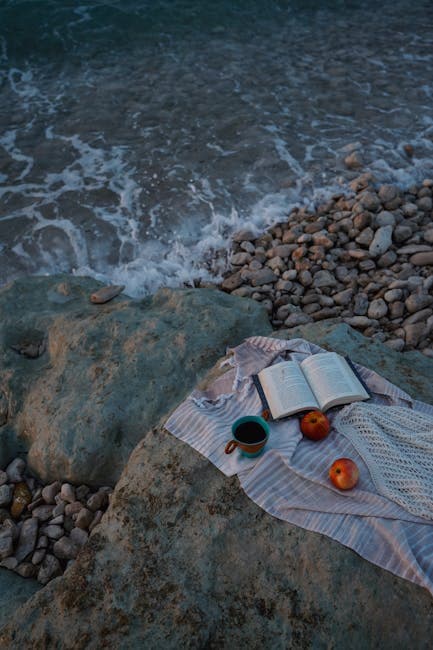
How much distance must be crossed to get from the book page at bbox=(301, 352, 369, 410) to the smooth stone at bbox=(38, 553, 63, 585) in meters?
1.76

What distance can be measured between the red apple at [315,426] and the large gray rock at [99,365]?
944 millimetres

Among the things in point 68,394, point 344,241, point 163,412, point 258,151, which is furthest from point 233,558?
point 258,151

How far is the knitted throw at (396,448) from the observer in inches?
89.4

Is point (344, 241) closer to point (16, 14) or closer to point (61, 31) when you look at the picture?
point (61, 31)

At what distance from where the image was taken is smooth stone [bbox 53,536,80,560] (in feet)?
9.09

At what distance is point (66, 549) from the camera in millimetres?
2777

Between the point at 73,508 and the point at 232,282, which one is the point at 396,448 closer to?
the point at 73,508

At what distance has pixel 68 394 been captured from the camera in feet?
10.7

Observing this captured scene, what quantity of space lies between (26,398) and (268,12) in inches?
486

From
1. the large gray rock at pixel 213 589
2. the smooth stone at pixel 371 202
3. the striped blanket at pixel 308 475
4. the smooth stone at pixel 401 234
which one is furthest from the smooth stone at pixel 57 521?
the smooth stone at pixel 371 202

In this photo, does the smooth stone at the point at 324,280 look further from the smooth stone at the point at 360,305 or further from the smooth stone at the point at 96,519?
the smooth stone at the point at 96,519

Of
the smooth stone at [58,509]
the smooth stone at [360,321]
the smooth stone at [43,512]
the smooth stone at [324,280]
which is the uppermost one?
the smooth stone at [324,280]

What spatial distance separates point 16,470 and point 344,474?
215 cm

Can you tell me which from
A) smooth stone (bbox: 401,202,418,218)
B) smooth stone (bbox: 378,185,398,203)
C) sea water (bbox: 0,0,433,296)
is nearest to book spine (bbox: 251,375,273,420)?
sea water (bbox: 0,0,433,296)
